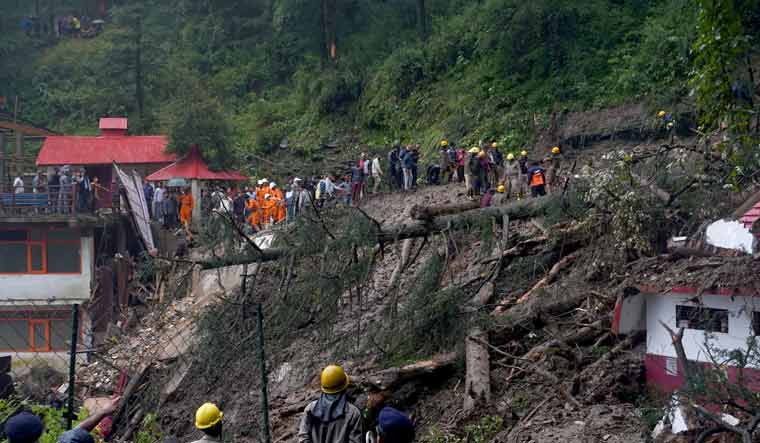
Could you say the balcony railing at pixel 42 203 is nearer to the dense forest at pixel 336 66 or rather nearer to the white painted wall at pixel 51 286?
the white painted wall at pixel 51 286

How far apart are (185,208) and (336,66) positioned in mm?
14082

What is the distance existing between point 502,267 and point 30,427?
7.85 meters

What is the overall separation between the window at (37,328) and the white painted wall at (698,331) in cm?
2178

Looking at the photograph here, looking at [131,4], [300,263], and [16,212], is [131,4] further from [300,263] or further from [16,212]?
[300,263]

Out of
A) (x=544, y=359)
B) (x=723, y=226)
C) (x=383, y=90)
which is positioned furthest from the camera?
(x=383, y=90)

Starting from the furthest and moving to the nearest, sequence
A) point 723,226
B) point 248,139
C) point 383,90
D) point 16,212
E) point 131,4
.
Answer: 1. point 131,4
2. point 248,139
3. point 383,90
4. point 16,212
5. point 723,226

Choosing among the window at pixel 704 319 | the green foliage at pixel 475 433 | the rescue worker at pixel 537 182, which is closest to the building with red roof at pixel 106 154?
the rescue worker at pixel 537 182

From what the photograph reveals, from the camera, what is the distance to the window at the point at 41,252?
92.4 ft

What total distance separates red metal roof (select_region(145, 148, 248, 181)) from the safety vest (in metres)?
16.4

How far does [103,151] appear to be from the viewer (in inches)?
1286

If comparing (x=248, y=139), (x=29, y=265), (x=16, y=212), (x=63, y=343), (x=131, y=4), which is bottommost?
(x=63, y=343)

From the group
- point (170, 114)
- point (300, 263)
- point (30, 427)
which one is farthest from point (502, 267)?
point (170, 114)

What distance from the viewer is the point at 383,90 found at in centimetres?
3603

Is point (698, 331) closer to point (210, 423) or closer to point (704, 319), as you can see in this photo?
point (704, 319)
